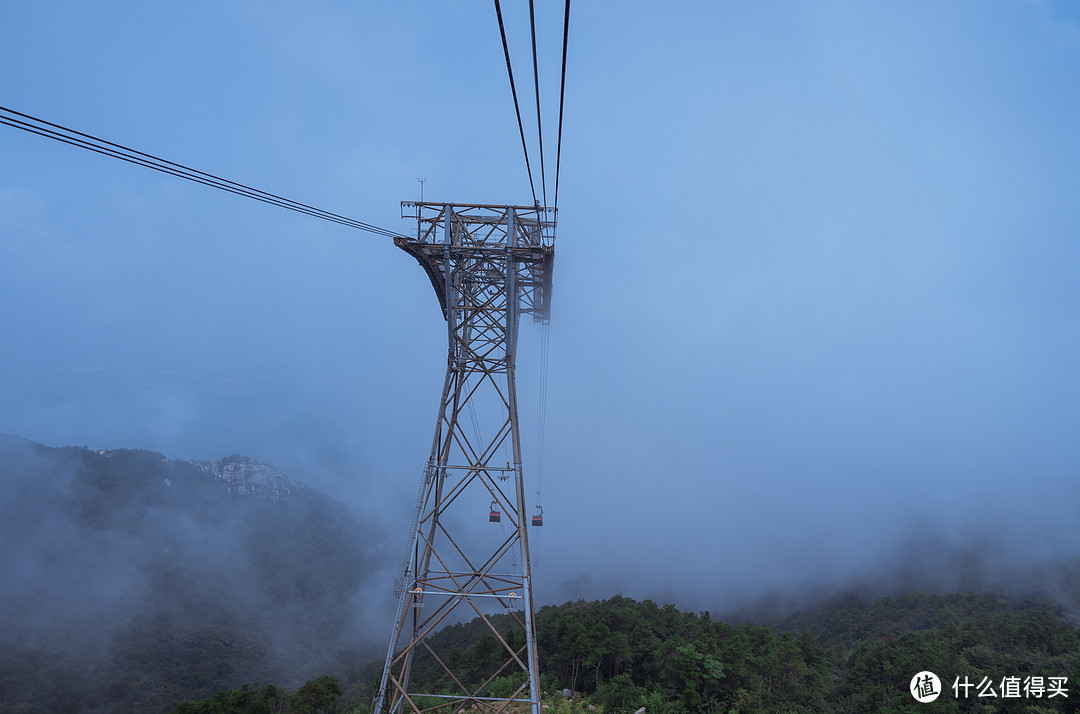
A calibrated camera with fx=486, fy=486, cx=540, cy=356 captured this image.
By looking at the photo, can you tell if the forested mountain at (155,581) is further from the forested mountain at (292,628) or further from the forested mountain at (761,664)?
the forested mountain at (761,664)

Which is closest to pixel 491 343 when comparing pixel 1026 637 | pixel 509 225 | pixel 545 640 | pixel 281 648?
pixel 509 225

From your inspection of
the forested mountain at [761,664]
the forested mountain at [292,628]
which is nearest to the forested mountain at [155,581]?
the forested mountain at [292,628]

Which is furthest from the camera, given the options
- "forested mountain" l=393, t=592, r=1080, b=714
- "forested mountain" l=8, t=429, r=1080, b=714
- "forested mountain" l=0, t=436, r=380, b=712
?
"forested mountain" l=0, t=436, r=380, b=712

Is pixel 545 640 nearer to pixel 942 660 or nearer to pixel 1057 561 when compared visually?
pixel 942 660

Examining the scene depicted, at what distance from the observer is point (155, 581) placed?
237 feet

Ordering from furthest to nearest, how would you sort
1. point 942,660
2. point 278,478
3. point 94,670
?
point 278,478
point 94,670
point 942,660

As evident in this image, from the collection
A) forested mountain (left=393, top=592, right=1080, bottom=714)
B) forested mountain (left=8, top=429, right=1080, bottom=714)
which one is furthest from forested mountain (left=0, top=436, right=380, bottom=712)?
forested mountain (left=393, top=592, right=1080, bottom=714)

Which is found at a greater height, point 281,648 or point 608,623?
point 608,623

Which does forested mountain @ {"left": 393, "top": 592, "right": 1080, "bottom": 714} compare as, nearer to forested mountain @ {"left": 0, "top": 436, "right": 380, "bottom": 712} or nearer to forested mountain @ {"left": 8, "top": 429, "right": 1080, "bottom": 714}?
forested mountain @ {"left": 8, "top": 429, "right": 1080, "bottom": 714}

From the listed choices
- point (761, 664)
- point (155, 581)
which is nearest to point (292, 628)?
point (155, 581)

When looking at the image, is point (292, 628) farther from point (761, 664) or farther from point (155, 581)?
point (761, 664)

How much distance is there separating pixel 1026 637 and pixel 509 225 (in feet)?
132

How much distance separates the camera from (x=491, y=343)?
54.0ft

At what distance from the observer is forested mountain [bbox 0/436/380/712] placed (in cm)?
5244
